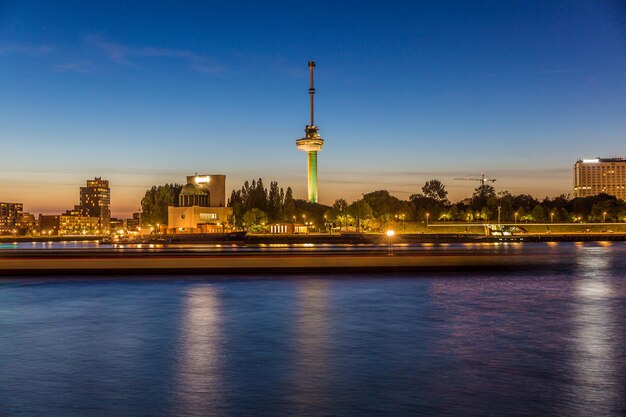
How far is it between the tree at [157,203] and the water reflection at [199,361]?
132653 mm

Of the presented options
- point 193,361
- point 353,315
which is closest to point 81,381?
point 193,361

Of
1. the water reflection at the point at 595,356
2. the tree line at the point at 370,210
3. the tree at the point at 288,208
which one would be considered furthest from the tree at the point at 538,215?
the water reflection at the point at 595,356

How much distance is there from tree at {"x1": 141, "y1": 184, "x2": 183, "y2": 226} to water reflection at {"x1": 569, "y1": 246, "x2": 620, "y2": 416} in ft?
438

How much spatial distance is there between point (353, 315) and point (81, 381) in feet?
26.4

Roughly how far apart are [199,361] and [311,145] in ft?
593

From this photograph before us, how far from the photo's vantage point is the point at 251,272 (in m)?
31.5

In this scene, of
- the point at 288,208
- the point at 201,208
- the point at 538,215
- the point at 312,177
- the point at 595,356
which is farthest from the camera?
the point at 312,177

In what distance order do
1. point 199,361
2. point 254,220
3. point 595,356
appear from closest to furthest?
point 199,361 < point 595,356 < point 254,220

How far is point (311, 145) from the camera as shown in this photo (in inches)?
7485

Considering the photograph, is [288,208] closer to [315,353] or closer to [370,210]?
[370,210]

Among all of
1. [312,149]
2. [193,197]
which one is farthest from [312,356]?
[312,149]

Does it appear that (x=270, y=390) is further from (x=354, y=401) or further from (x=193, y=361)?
(x=193, y=361)

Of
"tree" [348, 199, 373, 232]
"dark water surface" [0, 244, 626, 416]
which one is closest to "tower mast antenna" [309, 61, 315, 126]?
"tree" [348, 199, 373, 232]

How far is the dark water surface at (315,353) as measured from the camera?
8.07 m
